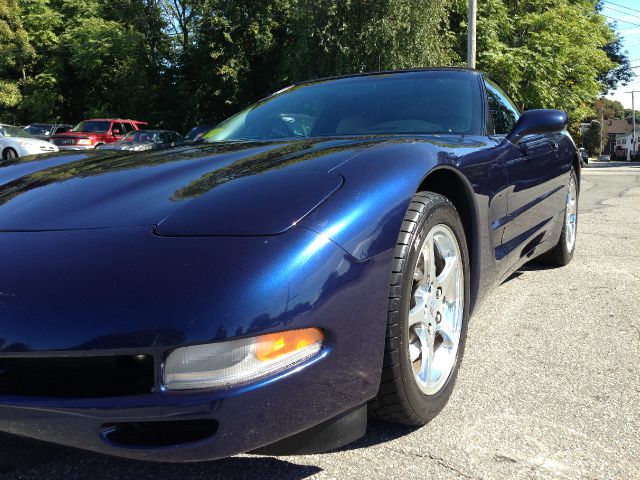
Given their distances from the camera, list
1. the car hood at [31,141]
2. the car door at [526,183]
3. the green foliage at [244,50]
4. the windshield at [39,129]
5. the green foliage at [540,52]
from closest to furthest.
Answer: the car door at [526,183] < the car hood at [31,141] < the green foliage at [244,50] < the green foliage at [540,52] < the windshield at [39,129]

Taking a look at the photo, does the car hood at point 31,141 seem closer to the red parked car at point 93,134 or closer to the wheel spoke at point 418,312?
the red parked car at point 93,134

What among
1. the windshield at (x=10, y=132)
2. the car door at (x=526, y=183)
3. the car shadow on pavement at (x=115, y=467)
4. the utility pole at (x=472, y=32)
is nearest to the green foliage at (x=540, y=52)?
the utility pole at (x=472, y=32)

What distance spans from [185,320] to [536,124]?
7.05ft

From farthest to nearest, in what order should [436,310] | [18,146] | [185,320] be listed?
1. [18,146]
2. [436,310]
3. [185,320]

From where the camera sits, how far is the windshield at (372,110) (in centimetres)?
280

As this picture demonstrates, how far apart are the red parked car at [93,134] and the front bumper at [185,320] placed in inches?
748

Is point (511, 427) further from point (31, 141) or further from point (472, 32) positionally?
point (31, 141)

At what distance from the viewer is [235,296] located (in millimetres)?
1325

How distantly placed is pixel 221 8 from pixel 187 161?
2777cm

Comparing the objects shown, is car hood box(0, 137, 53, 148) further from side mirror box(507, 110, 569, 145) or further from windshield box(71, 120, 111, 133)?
side mirror box(507, 110, 569, 145)

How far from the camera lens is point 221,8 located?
2764 centimetres

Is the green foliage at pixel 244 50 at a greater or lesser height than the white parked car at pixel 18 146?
greater

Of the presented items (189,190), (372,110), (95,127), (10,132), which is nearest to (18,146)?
(10,132)

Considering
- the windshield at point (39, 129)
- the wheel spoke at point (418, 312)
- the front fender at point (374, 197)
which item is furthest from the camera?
the windshield at point (39, 129)
